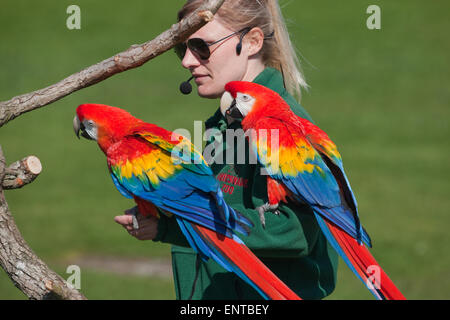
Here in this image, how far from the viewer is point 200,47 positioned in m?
2.48

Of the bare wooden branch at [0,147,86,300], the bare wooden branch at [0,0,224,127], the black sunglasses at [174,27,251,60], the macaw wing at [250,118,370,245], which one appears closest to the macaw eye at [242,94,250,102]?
the macaw wing at [250,118,370,245]

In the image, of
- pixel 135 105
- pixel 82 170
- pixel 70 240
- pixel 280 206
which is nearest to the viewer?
pixel 280 206

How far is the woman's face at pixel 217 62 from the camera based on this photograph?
2473mm

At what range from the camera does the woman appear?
2.19 metres

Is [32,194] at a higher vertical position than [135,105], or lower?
lower

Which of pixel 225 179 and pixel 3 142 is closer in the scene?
pixel 225 179

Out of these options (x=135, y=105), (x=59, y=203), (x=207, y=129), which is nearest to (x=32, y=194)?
(x=59, y=203)

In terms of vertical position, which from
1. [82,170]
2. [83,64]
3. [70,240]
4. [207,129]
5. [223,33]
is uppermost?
[83,64]

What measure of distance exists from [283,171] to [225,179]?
0.23m

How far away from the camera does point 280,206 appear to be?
2.24 metres

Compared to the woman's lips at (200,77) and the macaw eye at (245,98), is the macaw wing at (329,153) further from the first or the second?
the woman's lips at (200,77)

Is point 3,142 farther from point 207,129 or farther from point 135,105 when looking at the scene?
point 207,129
